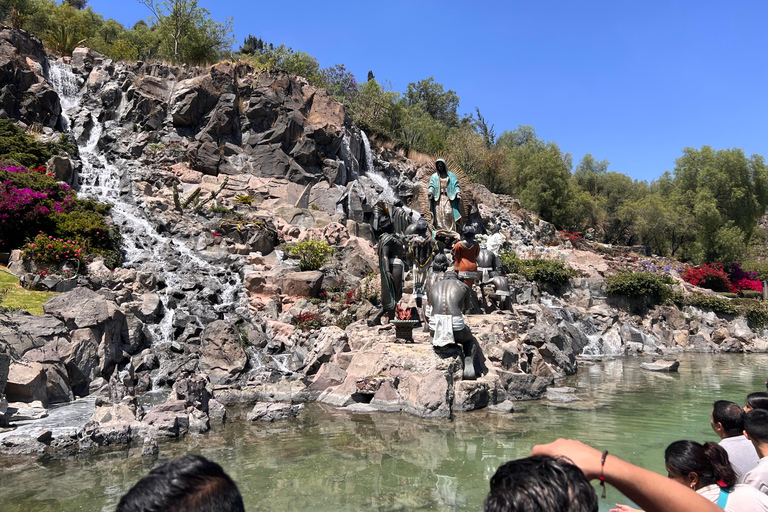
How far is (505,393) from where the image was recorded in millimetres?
9125

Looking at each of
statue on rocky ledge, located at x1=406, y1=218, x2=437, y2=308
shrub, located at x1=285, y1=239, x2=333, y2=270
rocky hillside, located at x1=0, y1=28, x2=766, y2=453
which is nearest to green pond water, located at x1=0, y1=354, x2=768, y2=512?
rocky hillside, located at x1=0, y1=28, x2=766, y2=453

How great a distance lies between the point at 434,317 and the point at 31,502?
6.11 m

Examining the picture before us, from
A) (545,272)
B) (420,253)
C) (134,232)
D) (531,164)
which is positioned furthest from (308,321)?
(531,164)

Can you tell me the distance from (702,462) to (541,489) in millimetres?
1606

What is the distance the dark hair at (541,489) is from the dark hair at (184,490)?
71 cm

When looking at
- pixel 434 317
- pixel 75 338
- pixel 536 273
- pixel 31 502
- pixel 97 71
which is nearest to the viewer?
pixel 31 502

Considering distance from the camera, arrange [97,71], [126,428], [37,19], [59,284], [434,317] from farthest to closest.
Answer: [37,19]
[97,71]
[59,284]
[434,317]
[126,428]

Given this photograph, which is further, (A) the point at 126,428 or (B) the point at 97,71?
(B) the point at 97,71

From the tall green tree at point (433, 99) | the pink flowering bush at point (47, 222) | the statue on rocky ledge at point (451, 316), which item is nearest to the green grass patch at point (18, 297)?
the pink flowering bush at point (47, 222)

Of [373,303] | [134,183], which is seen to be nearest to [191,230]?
[134,183]

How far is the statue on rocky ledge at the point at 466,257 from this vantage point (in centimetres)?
1200

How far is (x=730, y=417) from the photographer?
346cm

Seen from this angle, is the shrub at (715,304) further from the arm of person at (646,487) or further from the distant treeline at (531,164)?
the arm of person at (646,487)

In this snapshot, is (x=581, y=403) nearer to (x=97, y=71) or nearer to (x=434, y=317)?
(x=434, y=317)
